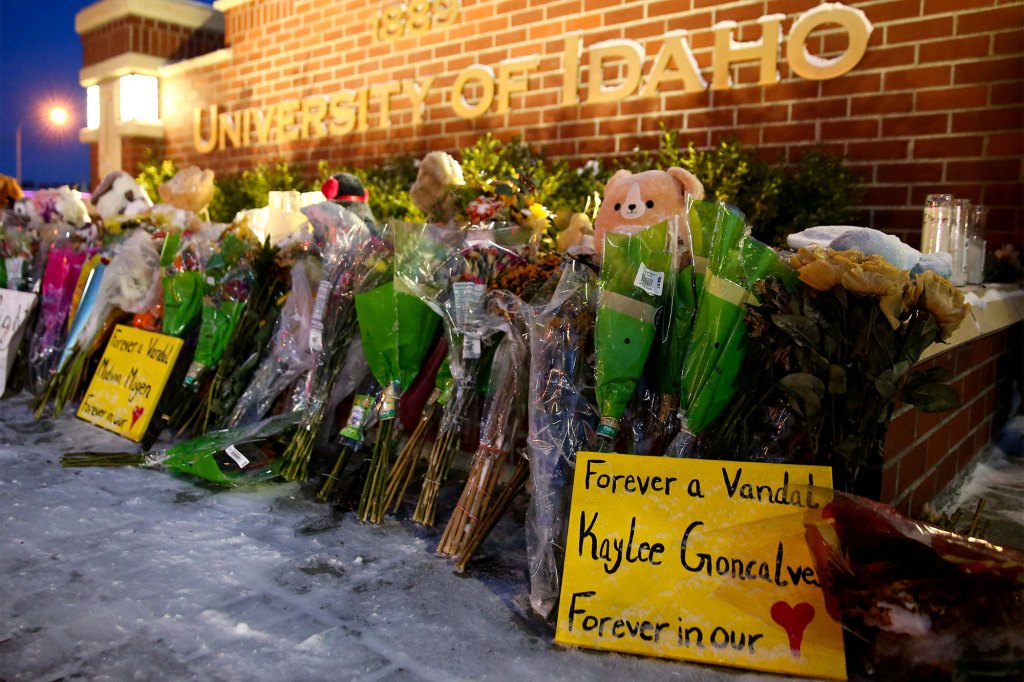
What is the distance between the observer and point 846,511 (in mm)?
1706

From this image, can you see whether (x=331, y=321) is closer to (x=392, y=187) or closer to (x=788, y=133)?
(x=788, y=133)

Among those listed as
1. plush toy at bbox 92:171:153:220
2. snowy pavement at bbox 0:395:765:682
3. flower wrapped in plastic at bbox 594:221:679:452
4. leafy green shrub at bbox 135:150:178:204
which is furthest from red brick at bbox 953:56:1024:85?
leafy green shrub at bbox 135:150:178:204

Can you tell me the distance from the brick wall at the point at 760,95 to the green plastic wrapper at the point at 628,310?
244 centimetres

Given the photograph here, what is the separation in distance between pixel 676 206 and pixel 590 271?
1.43 ft

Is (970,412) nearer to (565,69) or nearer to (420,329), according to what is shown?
(420,329)

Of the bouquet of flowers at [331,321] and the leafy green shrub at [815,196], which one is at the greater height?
the leafy green shrub at [815,196]

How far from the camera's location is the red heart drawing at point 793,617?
1.68 meters

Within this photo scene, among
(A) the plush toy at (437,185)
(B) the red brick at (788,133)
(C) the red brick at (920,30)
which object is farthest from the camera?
(B) the red brick at (788,133)

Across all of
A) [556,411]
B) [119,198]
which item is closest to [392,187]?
[119,198]

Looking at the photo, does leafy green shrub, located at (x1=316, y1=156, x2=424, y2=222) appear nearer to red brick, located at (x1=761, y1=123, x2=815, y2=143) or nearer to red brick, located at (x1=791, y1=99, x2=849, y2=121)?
red brick, located at (x1=761, y1=123, x2=815, y2=143)

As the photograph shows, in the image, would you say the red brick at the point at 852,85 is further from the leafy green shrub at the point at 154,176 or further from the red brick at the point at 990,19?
the leafy green shrub at the point at 154,176

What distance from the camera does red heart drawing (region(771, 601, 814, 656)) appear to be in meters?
1.68

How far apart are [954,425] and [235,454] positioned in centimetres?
253

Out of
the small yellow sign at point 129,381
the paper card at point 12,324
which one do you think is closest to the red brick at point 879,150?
the small yellow sign at point 129,381
